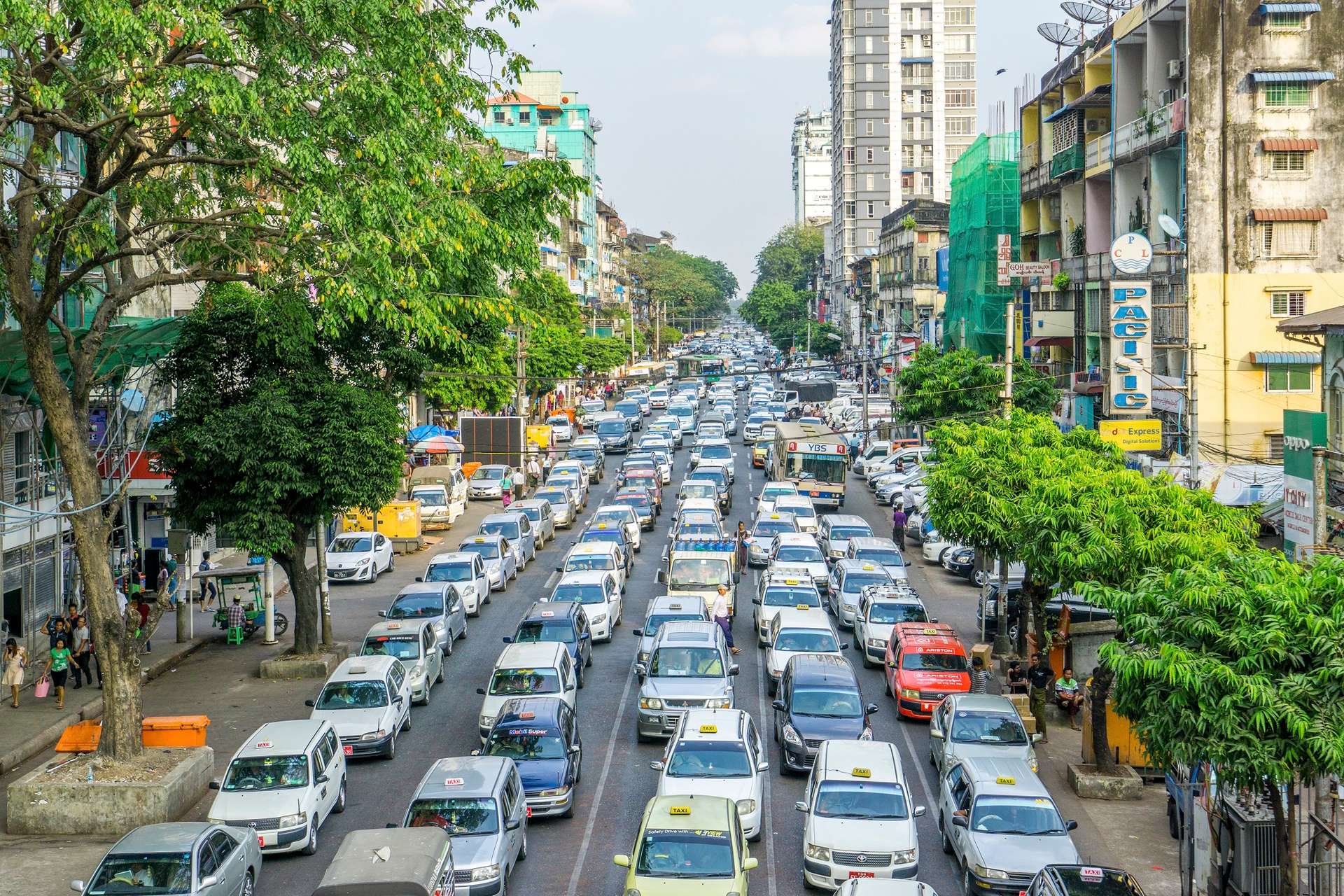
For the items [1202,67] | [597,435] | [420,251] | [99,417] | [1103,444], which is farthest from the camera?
A: [597,435]

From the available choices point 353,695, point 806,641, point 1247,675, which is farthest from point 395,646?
point 1247,675

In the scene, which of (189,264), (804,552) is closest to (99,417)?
(189,264)

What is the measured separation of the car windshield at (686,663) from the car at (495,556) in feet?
43.2

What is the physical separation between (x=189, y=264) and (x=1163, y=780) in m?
19.3

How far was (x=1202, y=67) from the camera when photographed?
143 ft

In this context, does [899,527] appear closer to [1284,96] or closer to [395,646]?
[1284,96]

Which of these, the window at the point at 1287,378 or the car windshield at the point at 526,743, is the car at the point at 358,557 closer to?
Answer: the car windshield at the point at 526,743

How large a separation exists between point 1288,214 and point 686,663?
28.4 meters

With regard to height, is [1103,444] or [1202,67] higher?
[1202,67]

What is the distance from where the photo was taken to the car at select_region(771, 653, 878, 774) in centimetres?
2291

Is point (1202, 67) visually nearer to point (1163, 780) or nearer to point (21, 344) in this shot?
point (1163, 780)

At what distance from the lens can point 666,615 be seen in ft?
99.5

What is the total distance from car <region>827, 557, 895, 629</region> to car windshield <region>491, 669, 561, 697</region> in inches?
412

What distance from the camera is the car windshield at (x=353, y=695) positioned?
2445 cm
